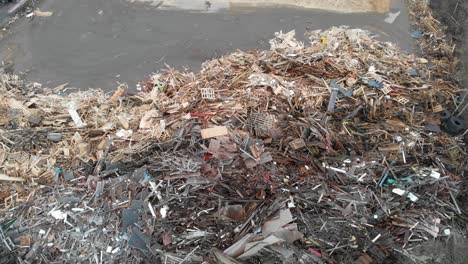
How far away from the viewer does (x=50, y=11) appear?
9.88m

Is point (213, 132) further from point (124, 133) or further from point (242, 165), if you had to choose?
point (124, 133)

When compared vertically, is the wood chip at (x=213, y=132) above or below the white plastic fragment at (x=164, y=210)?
above

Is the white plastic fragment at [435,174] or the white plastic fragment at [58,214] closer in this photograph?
the white plastic fragment at [58,214]

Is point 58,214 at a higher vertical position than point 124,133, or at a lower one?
lower

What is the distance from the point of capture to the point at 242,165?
5898mm

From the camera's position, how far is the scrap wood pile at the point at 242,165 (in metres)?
5.47

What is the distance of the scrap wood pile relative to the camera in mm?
5469

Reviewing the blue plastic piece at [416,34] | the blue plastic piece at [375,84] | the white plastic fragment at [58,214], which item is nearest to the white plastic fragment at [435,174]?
the blue plastic piece at [375,84]

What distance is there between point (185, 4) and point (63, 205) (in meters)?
6.41

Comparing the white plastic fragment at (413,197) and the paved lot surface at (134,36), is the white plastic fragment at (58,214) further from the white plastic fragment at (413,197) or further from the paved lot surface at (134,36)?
the white plastic fragment at (413,197)

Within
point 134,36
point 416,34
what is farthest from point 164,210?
point 416,34

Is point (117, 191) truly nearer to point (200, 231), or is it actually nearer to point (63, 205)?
point (63, 205)

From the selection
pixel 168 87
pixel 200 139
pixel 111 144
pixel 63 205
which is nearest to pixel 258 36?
pixel 168 87

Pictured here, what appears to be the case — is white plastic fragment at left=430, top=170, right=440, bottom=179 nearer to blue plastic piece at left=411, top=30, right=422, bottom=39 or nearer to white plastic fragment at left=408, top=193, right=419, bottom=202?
white plastic fragment at left=408, top=193, right=419, bottom=202
